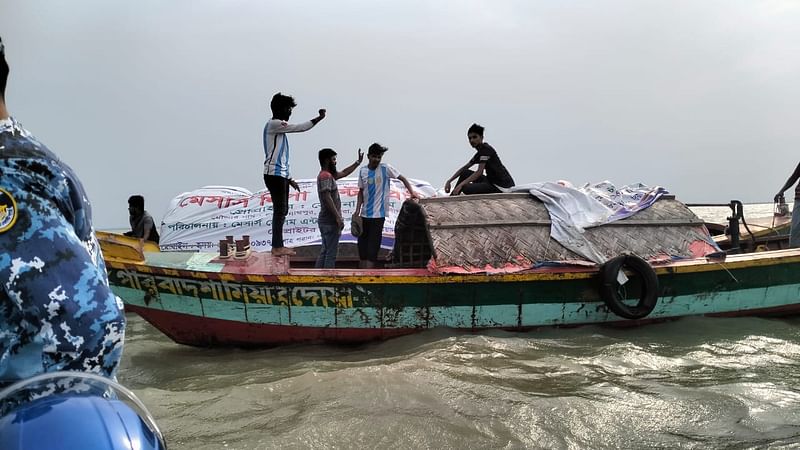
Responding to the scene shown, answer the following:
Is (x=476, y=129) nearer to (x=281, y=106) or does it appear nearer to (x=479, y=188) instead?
(x=479, y=188)

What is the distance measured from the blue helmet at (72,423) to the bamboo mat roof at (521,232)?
3960mm

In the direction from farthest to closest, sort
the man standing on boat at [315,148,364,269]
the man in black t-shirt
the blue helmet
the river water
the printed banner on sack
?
the printed banner on sack < the man in black t-shirt < the man standing on boat at [315,148,364,269] < the river water < the blue helmet

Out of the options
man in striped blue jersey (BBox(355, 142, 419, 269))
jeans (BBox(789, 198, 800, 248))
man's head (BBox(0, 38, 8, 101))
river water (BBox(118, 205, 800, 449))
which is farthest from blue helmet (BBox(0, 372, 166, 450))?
jeans (BBox(789, 198, 800, 248))

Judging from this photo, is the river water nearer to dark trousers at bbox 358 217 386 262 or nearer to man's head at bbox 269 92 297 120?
dark trousers at bbox 358 217 386 262

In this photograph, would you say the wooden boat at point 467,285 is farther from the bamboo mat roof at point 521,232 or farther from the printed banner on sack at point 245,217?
the printed banner on sack at point 245,217

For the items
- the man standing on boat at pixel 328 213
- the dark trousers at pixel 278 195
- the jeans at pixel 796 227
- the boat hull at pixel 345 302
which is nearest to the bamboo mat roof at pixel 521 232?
the boat hull at pixel 345 302

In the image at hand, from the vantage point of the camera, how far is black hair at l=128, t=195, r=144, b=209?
7.08m

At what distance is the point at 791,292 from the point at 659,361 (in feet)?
9.20

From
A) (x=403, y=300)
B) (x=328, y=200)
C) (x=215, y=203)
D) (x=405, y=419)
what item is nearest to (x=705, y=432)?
(x=405, y=419)

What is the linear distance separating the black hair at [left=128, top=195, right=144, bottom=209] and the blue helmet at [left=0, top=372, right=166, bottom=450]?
269 inches

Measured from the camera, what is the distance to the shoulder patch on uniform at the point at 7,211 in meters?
0.94

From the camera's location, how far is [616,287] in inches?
198

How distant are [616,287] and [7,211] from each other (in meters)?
5.01

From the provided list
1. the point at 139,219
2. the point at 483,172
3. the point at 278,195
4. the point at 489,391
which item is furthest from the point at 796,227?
the point at 139,219
